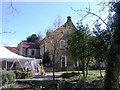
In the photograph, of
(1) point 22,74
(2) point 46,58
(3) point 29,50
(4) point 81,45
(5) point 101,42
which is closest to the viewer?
(5) point 101,42

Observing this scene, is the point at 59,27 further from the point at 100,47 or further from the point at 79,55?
the point at 100,47

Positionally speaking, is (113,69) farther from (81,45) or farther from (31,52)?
(31,52)

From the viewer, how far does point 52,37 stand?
120ft

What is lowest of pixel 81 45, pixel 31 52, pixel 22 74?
pixel 22 74

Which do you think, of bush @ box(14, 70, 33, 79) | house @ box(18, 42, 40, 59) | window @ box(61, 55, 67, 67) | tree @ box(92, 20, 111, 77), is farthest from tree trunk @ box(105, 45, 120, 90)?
house @ box(18, 42, 40, 59)

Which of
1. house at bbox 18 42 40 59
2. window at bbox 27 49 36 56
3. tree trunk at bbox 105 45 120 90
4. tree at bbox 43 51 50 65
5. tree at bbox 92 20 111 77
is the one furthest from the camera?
window at bbox 27 49 36 56

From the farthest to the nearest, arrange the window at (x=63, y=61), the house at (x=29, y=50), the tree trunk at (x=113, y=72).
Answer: the house at (x=29, y=50) < the window at (x=63, y=61) < the tree trunk at (x=113, y=72)

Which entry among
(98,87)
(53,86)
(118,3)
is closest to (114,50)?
(118,3)

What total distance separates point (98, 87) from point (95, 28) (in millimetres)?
5769

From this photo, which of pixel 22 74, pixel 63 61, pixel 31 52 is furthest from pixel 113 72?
pixel 31 52

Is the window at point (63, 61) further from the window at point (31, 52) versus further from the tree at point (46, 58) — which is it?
the window at point (31, 52)

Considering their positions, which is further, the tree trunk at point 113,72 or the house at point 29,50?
the house at point 29,50

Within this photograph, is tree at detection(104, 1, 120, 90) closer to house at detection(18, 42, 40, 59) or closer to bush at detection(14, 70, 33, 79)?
bush at detection(14, 70, 33, 79)

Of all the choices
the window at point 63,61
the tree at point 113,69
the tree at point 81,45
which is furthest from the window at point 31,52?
the tree at point 113,69
